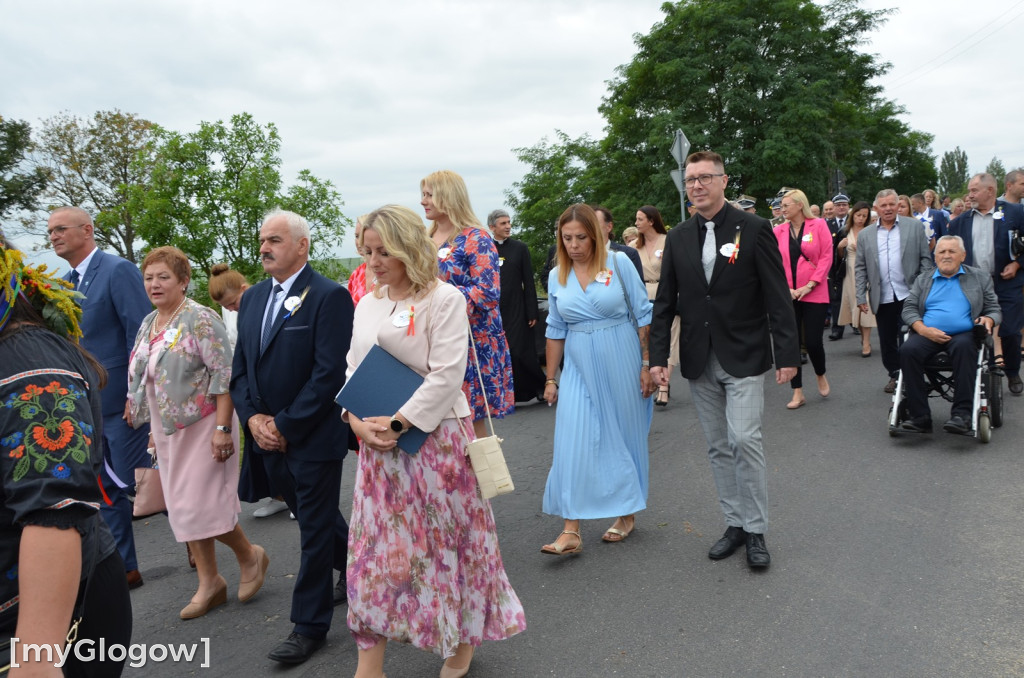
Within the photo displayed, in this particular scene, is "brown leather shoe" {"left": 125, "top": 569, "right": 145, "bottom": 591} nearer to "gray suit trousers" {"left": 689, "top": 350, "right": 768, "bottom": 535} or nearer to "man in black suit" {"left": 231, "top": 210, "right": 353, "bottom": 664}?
"man in black suit" {"left": 231, "top": 210, "right": 353, "bottom": 664}

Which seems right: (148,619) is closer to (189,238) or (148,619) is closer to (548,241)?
(189,238)

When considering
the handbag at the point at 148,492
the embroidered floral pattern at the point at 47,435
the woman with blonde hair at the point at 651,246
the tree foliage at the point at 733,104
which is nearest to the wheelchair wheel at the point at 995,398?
the woman with blonde hair at the point at 651,246

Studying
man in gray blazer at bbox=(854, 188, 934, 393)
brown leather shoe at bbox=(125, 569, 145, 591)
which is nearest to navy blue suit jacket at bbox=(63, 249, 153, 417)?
brown leather shoe at bbox=(125, 569, 145, 591)

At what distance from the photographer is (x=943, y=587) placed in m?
4.06

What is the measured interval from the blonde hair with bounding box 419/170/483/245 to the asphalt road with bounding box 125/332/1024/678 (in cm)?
216

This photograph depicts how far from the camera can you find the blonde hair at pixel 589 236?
16.9 ft

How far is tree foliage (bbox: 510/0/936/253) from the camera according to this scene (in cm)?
3216

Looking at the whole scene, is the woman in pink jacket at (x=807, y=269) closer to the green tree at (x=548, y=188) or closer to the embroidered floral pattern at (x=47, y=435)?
the embroidered floral pattern at (x=47, y=435)

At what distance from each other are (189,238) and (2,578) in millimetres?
32078

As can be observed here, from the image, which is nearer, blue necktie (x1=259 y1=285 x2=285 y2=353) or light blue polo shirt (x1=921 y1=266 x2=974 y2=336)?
blue necktie (x1=259 y1=285 x2=285 y2=353)

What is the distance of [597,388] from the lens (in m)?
5.20

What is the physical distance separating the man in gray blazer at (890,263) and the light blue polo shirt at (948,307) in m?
1.11

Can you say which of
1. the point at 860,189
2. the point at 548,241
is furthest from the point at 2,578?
the point at 860,189

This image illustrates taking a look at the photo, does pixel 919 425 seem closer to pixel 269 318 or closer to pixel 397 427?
pixel 397 427
